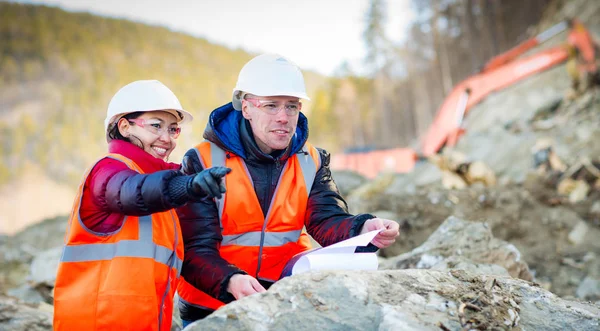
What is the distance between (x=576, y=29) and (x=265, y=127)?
11671mm

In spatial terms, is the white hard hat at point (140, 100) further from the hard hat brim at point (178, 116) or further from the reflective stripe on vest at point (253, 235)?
the reflective stripe on vest at point (253, 235)

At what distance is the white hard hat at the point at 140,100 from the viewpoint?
8.43 ft

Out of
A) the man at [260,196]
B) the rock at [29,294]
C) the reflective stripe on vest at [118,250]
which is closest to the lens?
the reflective stripe on vest at [118,250]

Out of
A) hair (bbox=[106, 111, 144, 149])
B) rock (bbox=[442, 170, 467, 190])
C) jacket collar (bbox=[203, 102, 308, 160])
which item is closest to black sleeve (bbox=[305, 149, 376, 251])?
jacket collar (bbox=[203, 102, 308, 160])

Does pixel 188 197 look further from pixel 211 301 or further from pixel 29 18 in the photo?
pixel 29 18

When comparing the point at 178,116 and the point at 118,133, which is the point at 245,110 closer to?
the point at 178,116

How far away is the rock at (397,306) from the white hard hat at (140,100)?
1.32 metres

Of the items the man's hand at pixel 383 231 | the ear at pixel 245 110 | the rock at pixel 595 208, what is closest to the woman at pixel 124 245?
the ear at pixel 245 110

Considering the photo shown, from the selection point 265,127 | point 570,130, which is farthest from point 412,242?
point 570,130

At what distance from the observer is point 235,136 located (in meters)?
2.86

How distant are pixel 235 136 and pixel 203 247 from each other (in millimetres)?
714

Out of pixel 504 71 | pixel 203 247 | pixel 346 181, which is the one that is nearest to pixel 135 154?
pixel 203 247

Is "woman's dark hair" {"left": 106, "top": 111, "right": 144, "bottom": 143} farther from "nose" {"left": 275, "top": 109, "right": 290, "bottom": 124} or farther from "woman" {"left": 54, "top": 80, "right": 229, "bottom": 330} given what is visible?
"nose" {"left": 275, "top": 109, "right": 290, "bottom": 124}

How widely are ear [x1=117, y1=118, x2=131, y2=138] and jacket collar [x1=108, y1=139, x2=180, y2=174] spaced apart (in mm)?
81
